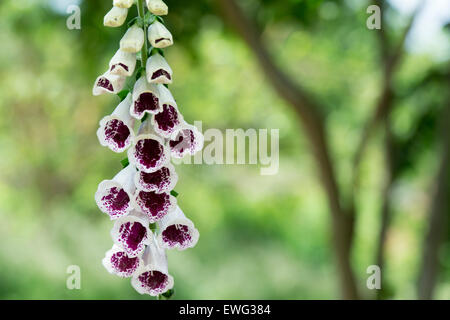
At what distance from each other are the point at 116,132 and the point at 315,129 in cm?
191

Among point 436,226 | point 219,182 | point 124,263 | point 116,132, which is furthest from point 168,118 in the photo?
point 219,182

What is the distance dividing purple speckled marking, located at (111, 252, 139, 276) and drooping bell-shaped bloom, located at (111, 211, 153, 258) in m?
0.02

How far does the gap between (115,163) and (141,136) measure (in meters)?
7.34

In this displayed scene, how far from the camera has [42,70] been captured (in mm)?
8273

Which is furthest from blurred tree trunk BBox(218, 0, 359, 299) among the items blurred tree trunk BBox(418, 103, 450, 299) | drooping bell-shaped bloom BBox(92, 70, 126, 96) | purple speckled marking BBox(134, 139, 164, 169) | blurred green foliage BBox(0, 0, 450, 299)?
blurred green foliage BBox(0, 0, 450, 299)

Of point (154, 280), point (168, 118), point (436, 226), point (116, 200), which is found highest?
point (436, 226)

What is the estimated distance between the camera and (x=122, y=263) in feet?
2.91

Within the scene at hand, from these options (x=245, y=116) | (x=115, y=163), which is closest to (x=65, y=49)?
(x=115, y=163)

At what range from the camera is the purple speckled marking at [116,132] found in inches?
36.9

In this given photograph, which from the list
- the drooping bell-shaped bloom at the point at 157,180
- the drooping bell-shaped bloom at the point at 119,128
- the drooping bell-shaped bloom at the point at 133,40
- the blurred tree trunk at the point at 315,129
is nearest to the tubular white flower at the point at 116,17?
the drooping bell-shaped bloom at the point at 133,40

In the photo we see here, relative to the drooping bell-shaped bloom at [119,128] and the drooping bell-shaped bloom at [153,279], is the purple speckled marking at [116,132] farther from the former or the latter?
the drooping bell-shaped bloom at [153,279]

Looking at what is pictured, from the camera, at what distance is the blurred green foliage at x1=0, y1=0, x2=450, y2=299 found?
243 inches

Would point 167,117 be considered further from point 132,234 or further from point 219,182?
point 219,182

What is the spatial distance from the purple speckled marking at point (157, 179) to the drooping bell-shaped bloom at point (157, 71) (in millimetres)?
132
